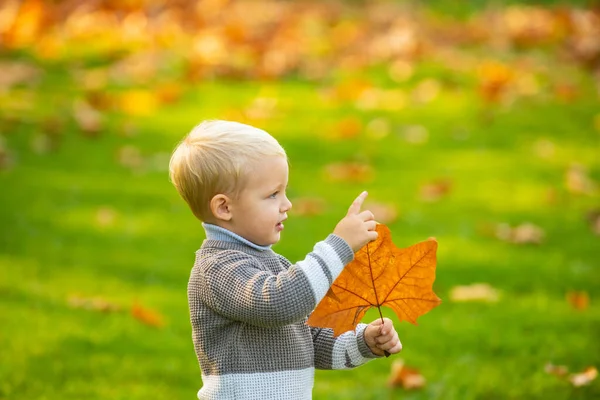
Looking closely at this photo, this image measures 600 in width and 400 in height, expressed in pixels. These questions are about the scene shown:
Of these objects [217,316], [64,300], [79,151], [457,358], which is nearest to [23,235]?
[64,300]

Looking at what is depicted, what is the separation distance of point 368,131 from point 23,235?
2929mm

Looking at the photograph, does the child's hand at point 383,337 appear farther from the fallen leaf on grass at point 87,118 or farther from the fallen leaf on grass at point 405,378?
the fallen leaf on grass at point 87,118

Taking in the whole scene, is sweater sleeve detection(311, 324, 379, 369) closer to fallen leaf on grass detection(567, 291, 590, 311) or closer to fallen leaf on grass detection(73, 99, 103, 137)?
fallen leaf on grass detection(567, 291, 590, 311)

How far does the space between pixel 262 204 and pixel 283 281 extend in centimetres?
24

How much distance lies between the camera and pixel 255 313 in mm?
2182

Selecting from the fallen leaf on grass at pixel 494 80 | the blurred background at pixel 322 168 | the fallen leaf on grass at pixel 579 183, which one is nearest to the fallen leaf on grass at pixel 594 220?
the blurred background at pixel 322 168

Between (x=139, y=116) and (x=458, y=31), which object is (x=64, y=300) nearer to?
(x=139, y=116)

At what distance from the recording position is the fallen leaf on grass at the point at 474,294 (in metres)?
4.36

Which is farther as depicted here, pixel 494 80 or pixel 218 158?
pixel 494 80

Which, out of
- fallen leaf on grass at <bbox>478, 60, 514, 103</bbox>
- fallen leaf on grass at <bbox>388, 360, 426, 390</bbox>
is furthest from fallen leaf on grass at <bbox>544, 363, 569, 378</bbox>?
fallen leaf on grass at <bbox>478, 60, 514, 103</bbox>

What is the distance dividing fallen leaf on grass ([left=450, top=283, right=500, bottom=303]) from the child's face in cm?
222

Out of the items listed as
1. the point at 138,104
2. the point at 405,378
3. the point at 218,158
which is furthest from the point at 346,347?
the point at 138,104

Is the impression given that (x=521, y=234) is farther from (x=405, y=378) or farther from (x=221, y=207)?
(x=221, y=207)

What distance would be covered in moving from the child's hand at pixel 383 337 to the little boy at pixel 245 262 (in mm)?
16
